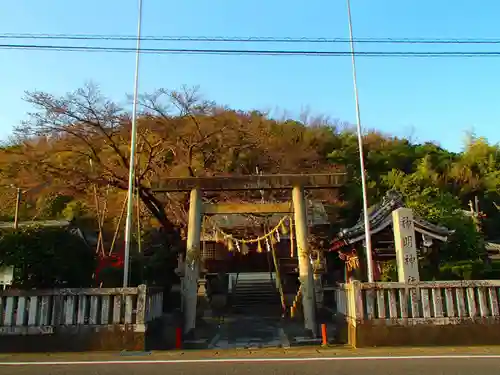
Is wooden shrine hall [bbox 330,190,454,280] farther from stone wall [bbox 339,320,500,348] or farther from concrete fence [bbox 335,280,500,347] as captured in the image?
stone wall [bbox 339,320,500,348]

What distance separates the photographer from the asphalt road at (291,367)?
24.3 feet

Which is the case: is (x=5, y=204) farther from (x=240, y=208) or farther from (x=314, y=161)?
(x=314, y=161)

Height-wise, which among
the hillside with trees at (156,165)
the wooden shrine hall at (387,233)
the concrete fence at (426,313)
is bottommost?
the concrete fence at (426,313)

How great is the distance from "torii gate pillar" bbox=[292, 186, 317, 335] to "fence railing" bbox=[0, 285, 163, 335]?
5674 mm

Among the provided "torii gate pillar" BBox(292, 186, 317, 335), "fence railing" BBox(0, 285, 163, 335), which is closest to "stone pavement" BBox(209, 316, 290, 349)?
"torii gate pillar" BBox(292, 186, 317, 335)

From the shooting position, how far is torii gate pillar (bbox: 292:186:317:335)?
560 inches

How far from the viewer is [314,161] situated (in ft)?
126

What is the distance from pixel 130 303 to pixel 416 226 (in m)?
11.8

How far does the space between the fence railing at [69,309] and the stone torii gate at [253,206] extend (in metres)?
3.46

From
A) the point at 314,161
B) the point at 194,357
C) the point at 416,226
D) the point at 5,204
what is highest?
the point at 314,161

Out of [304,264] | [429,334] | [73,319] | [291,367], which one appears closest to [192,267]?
[304,264]

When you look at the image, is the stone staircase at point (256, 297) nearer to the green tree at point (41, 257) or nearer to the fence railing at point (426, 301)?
the fence railing at point (426, 301)

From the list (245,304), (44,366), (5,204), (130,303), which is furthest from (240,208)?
(5,204)

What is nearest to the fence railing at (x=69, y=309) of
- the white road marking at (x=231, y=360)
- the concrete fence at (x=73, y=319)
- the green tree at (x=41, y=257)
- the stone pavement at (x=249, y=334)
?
the concrete fence at (x=73, y=319)
